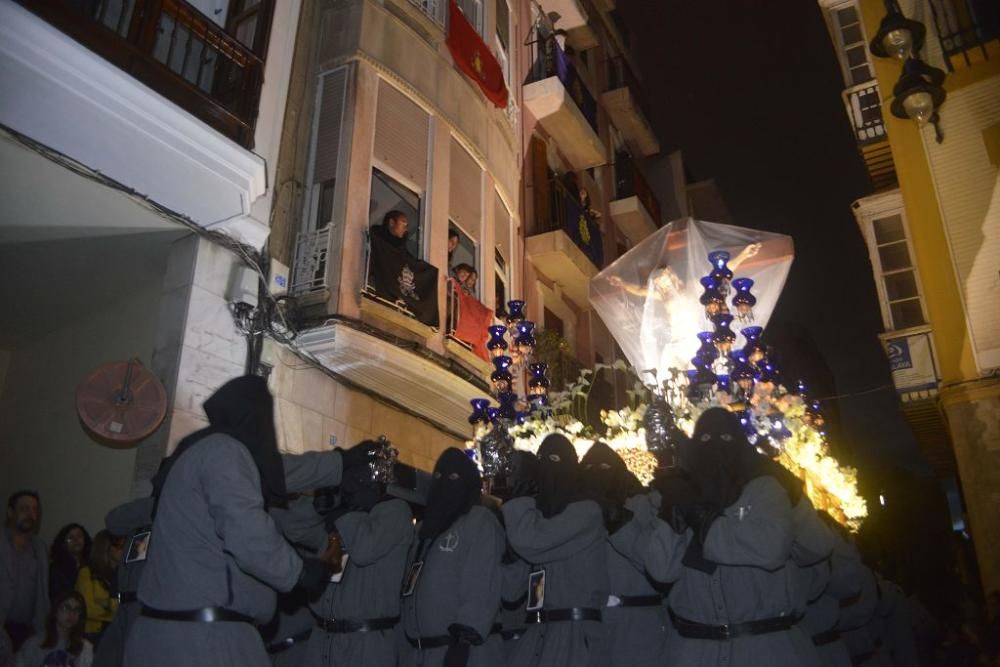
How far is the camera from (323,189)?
995 cm

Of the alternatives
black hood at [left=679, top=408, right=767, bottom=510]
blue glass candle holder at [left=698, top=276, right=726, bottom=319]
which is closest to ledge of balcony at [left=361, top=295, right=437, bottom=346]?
blue glass candle holder at [left=698, top=276, right=726, bottom=319]

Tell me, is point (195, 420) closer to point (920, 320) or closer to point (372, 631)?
point (372, 631)

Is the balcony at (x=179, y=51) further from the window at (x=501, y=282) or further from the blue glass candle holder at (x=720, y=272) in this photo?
the window at (x=501, y=282)

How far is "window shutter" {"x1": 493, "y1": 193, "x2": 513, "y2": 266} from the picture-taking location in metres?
13.4

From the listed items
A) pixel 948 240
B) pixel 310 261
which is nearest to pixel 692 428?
pixel 310 261

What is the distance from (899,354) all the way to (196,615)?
524 inches

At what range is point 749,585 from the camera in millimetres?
4035

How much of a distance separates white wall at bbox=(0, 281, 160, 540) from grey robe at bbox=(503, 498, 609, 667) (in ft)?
14.7

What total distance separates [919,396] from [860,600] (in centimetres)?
750

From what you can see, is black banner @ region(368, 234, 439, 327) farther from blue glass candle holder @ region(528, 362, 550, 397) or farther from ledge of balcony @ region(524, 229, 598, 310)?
ledge of balcony @ region(524, 229, 598, 310)

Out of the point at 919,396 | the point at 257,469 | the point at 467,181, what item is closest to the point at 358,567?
the point at 257,469

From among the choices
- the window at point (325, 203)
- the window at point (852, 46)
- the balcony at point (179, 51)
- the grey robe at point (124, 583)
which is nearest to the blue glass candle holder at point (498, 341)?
the window at point (325, 203)

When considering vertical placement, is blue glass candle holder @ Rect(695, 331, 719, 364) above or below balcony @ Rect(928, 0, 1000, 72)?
below

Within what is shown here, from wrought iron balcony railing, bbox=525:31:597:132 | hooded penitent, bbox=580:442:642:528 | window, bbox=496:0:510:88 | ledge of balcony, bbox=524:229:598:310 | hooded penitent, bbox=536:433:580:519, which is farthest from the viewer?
wrought iron balcony railing, bbox=525:31:597:132
